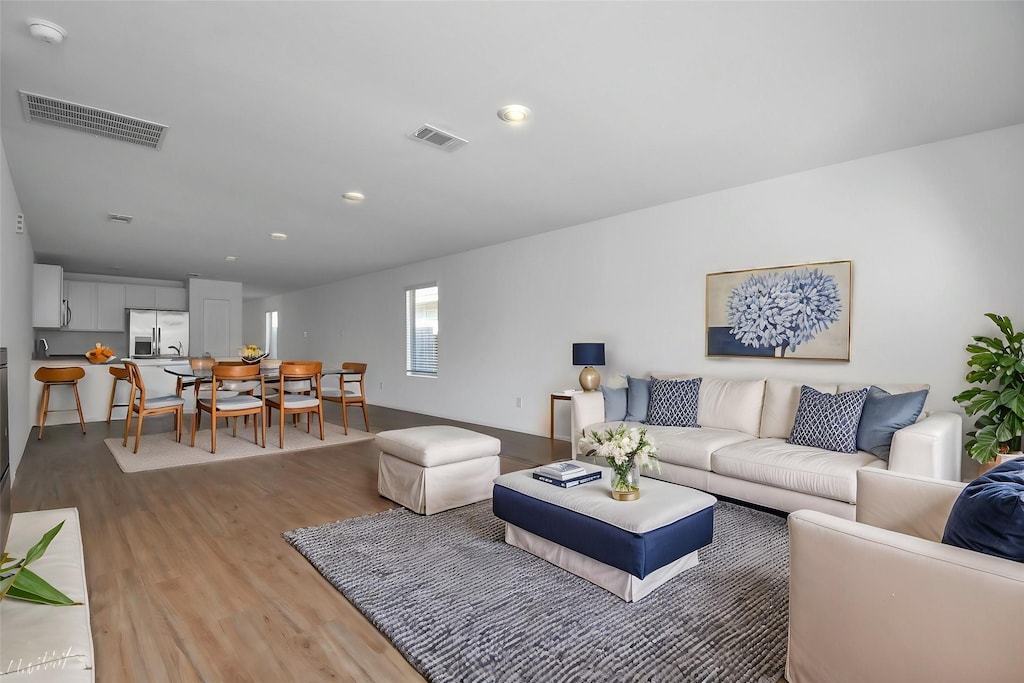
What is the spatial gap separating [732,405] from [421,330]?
5417 mm

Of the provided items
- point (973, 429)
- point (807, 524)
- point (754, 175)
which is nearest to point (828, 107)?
point (754, 175)

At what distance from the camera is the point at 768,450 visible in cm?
341

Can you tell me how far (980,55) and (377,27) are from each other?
283 cm

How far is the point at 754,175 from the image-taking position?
4.14m

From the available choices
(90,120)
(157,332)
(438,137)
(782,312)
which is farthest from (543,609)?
(157,332)

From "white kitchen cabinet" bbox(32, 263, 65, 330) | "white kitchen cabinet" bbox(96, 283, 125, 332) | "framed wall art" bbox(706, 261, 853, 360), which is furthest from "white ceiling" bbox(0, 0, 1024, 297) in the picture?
"white kitchen cabinet" bbox(96, 283, 125, 332)

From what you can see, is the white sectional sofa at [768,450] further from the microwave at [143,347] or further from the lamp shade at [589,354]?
the microwave at [143,347]

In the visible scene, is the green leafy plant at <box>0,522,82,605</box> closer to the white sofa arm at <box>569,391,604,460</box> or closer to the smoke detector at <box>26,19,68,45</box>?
the smoke detector at <box>26,19,68,45</box>

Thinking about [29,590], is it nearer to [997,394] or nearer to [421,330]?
[997,394]

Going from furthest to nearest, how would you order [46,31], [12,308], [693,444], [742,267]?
[742,267] < [12,308] < [693,444] < [46,31]

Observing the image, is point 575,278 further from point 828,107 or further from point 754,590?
point 754,590

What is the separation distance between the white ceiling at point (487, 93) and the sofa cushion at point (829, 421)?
5.74 ft

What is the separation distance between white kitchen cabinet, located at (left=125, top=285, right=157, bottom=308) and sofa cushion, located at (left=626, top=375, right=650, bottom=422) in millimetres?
10082

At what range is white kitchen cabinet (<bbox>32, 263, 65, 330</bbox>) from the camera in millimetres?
7734
